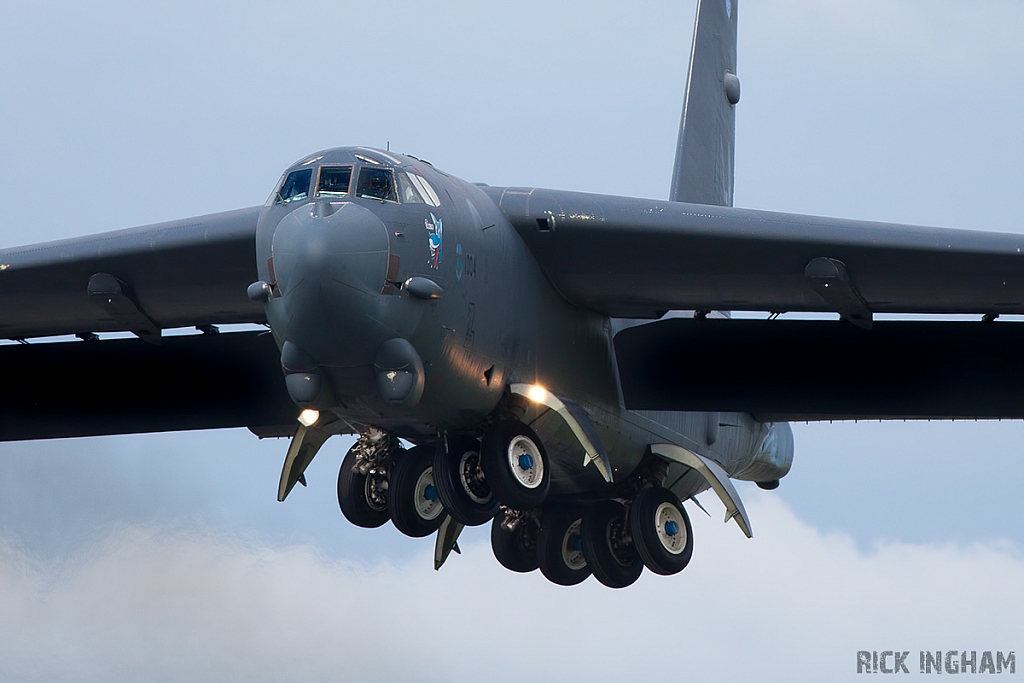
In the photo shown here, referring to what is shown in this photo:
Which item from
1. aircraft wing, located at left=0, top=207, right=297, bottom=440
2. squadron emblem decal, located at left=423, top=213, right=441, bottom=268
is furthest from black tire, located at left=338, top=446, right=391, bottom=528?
squadron emblem decal, located at left=423, top=213, right=441, bottom=268

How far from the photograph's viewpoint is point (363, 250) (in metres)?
16.6

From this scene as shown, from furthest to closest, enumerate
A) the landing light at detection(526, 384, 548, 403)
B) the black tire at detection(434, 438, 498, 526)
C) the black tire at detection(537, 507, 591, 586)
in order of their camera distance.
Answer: the black tire at detection(537, 507, 591, 586)
the landing light at detection(526, 384, 548, 403)
the black tire at detection(434, 438, 498, 526)

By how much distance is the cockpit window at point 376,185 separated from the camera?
679 inches

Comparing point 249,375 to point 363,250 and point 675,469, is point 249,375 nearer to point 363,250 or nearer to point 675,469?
point 675,469

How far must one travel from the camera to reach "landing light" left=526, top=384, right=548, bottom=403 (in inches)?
765

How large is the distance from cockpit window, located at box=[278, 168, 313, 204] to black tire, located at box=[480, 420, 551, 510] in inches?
155

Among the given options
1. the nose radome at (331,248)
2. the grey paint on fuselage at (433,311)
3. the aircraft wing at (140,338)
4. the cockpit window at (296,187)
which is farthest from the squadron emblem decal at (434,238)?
the aircraft wing at (140,338)

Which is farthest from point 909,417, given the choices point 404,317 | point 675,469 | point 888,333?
point 404,317

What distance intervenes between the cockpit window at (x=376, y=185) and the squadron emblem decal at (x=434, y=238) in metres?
0.47

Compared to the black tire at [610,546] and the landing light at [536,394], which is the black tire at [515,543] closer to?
the black tire at [610,546]

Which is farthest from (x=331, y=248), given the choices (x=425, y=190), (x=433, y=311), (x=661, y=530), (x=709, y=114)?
(x=709, y=114)

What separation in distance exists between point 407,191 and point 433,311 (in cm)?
137

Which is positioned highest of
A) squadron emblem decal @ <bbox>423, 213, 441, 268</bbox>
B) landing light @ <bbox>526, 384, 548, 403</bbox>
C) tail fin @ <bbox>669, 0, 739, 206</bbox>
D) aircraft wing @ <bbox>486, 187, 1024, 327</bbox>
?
tail fin @ <bbox>669, 0, 739, 206</bbox>

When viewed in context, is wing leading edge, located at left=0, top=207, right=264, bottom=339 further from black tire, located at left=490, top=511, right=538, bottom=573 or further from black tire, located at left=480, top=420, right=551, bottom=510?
black tire, located at left=490, top=511, right=538, bottom=573
